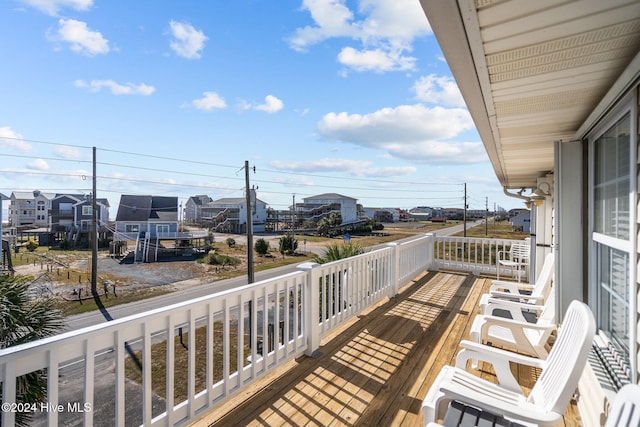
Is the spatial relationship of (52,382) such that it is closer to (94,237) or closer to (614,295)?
(614,295)

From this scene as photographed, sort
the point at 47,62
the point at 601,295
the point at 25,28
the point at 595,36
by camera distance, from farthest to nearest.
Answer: the point at 47,62 < the point at 25,28 < the point at 601,295 < the point at 595,36

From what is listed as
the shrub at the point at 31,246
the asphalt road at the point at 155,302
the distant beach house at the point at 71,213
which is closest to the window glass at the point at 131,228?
the distant beach house at the point at 71,213

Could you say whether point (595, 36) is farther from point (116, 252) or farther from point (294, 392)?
point (116, 252)

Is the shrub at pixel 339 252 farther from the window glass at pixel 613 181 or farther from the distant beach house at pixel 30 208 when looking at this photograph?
the distant beach house at pixel 30 208

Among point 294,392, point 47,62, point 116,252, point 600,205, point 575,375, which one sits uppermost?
point 47,62

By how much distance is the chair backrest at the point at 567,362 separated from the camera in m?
1.25

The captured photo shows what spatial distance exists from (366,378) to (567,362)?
→ 1488 mm

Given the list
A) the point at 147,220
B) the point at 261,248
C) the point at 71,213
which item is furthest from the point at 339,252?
the point at 71,213

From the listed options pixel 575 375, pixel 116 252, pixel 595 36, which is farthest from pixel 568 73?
pixel 116 252

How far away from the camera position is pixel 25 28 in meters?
8.44

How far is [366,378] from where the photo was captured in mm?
2451

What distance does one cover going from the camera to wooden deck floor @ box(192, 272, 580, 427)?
198 centimetres

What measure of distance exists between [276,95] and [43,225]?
29.0m

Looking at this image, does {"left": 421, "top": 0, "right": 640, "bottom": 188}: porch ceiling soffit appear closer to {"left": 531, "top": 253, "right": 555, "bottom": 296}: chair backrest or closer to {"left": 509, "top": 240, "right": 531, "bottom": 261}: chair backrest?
{"left": 531, "top": 253, "right": 555, "bottom": 296}: chair backrest
